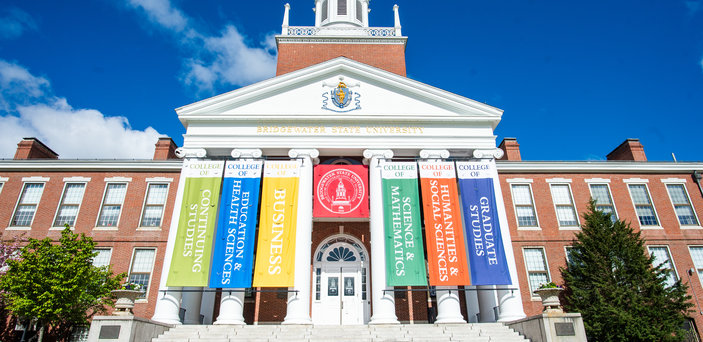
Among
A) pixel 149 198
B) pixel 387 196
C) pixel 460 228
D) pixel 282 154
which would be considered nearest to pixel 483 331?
pixel 460 228

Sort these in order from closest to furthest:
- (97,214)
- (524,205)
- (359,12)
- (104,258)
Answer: (104,258) < (97,214) < (524,205) < (359,12)

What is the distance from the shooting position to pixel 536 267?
19.7 metres

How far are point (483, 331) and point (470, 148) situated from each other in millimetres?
7154

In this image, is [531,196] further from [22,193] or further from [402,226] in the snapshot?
[22,193]

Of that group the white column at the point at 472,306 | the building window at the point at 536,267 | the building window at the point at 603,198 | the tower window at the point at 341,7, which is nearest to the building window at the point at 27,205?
the tower window at the point at 341,7

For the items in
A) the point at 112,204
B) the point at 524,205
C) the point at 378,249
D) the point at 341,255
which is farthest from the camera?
the point at 524,205

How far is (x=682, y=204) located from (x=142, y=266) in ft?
82.4

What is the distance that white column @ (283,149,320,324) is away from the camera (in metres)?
15.1

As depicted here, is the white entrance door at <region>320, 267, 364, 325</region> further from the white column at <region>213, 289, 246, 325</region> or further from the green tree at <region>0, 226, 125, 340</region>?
the green tree at <region>0, 226, 125, 340</region>

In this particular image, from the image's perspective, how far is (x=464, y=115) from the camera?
18312mm

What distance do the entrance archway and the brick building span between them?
0.19 ft

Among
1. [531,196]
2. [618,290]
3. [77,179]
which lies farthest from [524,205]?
[77,179]

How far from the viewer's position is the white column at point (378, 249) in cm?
1509

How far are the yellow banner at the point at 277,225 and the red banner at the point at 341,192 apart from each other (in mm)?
904
